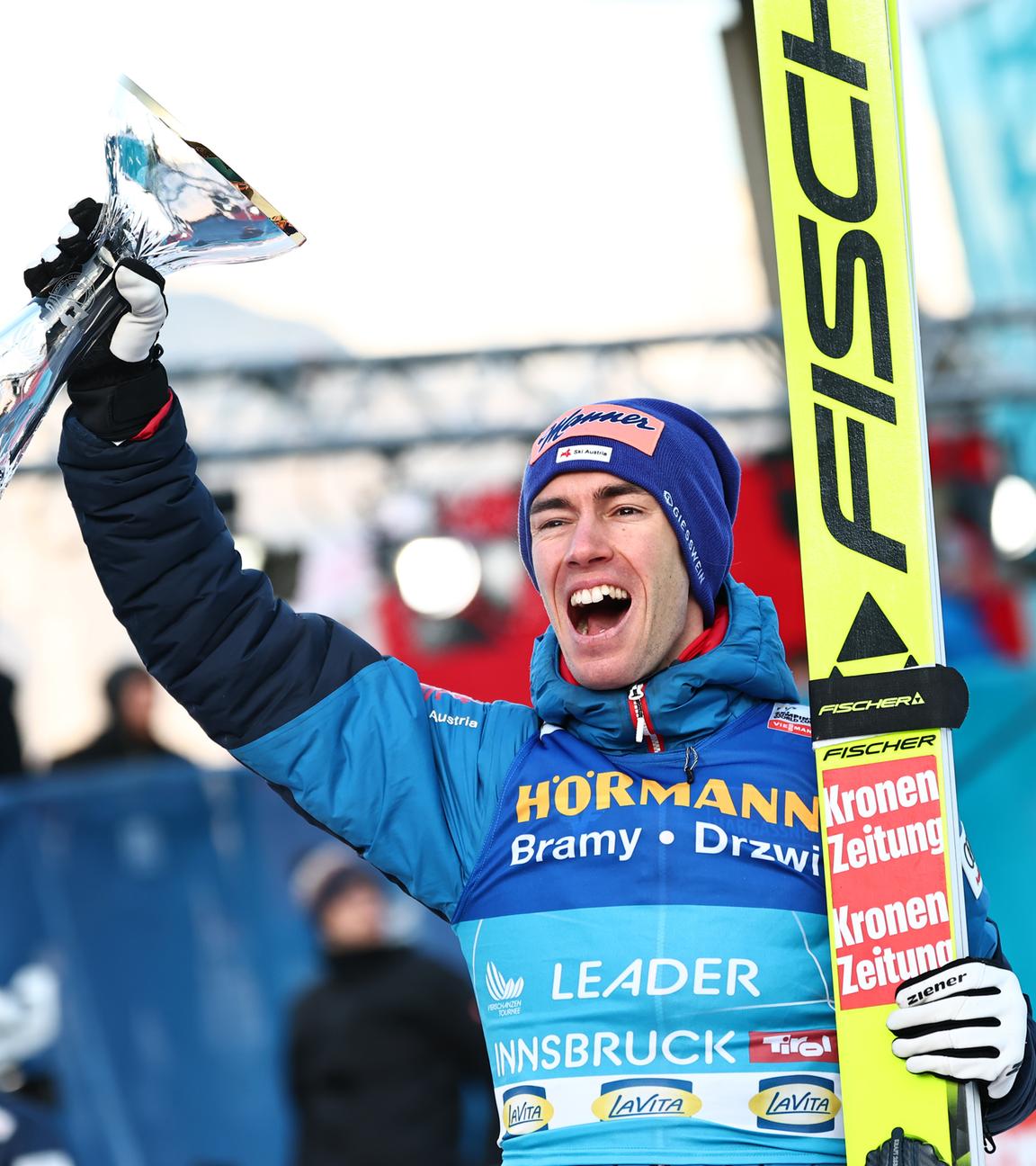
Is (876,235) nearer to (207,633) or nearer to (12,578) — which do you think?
(207,633)

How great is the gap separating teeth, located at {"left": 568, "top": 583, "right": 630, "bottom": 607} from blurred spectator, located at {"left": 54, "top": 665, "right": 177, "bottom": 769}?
186 inches

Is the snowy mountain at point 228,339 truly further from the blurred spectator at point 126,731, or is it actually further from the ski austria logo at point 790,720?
the ski austria logo at point 790,720

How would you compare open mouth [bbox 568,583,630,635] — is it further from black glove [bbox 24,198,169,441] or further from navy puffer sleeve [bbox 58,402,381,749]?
black glove [bbox 24,198,169,441]

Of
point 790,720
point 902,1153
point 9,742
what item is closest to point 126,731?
point 9,742

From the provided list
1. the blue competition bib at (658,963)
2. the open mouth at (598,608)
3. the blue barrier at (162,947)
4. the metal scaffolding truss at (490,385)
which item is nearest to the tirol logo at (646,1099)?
the blue competition bib at (658,963)

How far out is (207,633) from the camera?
2.05 meters

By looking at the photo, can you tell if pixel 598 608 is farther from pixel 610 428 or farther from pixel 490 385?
pixel 490 385

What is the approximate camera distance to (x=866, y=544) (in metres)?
2.20

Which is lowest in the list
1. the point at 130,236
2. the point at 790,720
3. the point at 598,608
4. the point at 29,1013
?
the point at 29,1013

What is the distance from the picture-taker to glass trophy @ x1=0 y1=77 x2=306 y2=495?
2.00 metres

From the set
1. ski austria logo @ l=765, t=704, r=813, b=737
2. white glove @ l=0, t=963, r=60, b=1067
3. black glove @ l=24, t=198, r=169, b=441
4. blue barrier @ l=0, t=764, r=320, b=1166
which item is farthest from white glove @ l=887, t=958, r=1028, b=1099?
blue barrier @ l=0, t=764, r=320, b=1166

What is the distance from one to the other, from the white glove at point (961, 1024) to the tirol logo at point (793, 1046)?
0.27ft

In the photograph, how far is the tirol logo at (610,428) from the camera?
224 cm

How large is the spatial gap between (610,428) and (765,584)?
17.4ft
